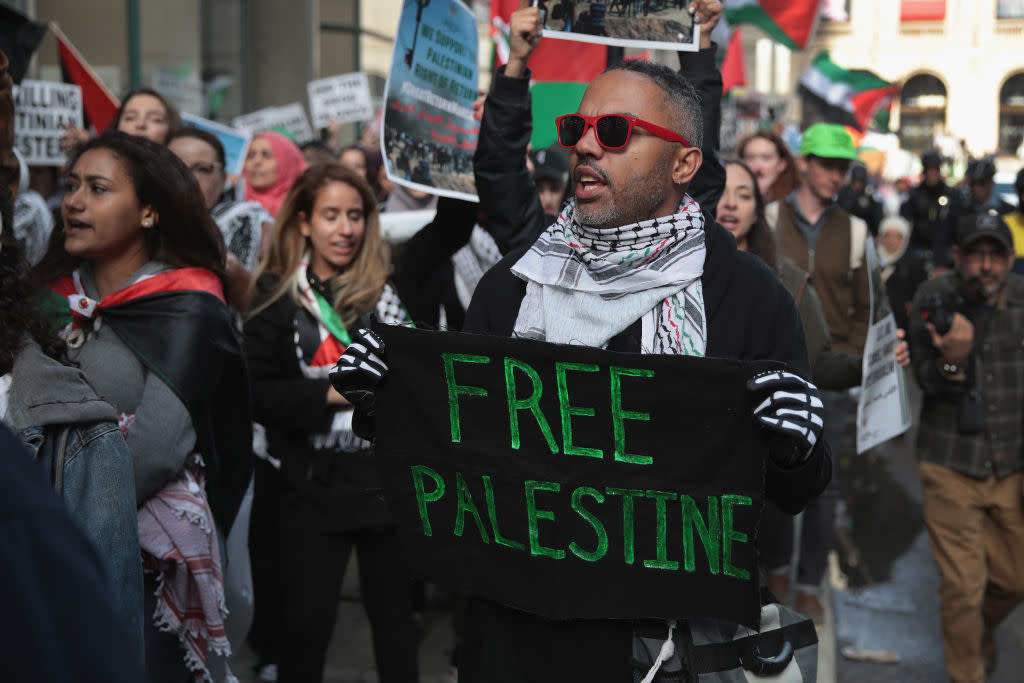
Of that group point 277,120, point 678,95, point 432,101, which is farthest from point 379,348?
point 277,120

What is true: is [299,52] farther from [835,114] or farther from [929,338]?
[929,338]

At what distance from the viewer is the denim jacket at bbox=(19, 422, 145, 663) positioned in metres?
2.22

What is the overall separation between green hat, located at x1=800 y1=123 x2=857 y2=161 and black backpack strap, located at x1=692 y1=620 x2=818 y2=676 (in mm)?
4322

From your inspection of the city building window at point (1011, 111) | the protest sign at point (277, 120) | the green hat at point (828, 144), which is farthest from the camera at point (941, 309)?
the city building window at point (1011, 111)

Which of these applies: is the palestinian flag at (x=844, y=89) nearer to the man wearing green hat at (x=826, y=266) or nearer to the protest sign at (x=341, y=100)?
the protest sign at (x=341, y=100)

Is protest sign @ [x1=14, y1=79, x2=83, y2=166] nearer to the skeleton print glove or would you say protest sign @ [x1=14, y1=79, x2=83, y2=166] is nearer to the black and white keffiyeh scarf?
the skeleton print glove

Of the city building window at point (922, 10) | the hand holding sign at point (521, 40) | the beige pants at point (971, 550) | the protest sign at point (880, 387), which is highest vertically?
the city building window at point (922, 10)

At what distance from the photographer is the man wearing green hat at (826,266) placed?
5.68 meters

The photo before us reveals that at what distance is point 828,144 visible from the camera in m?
6.29

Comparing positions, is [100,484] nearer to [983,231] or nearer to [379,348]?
[379,348]

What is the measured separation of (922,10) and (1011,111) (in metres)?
6.96

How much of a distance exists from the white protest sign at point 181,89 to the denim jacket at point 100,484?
29.3ft

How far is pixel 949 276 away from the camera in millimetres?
5117

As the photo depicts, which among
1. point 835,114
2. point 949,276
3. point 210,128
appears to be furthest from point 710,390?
point 835,114
